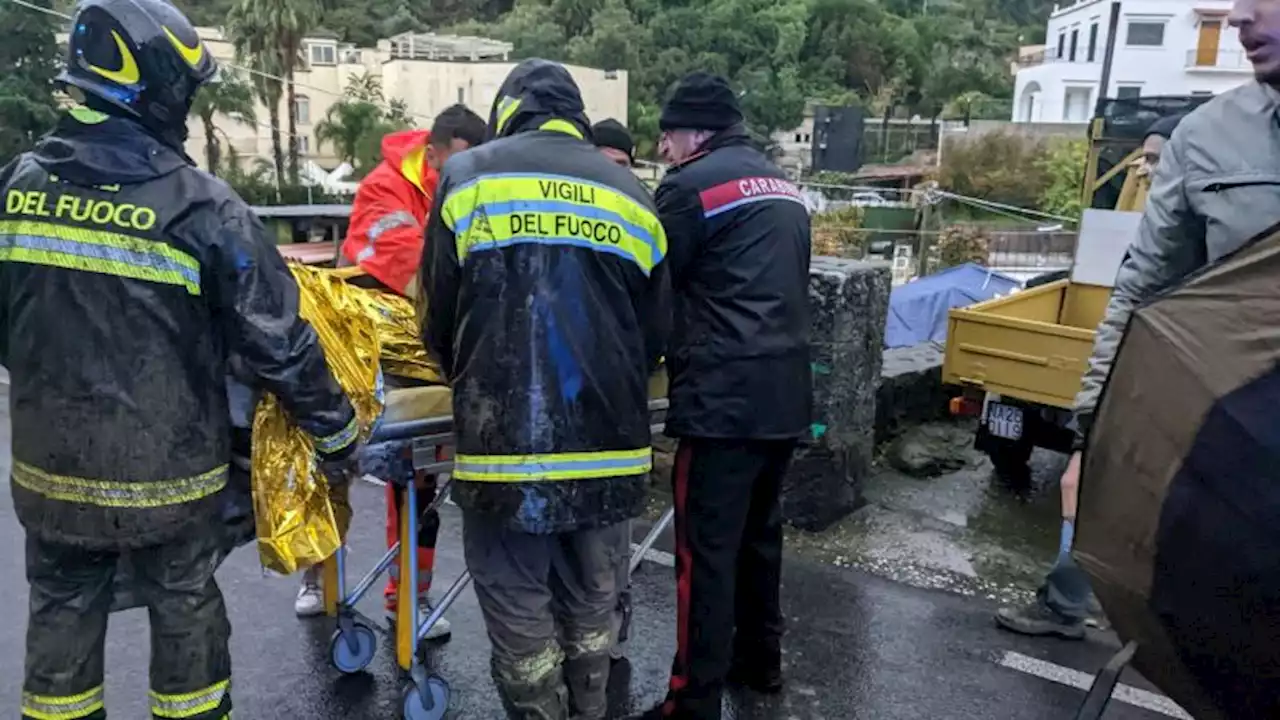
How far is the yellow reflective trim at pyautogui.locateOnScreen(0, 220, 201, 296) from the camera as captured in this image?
2.36 metres

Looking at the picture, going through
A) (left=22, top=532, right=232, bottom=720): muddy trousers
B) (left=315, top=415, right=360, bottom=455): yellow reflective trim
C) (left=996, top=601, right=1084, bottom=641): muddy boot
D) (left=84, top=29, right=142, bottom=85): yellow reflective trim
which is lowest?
(left=996, top=601, right=1084, bottom=641): muddy boot

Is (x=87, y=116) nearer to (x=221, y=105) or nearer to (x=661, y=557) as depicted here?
(x=661, y=557)

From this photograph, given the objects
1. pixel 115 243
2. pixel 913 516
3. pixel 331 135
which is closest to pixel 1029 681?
pixel 913 516

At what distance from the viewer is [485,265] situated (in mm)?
2658

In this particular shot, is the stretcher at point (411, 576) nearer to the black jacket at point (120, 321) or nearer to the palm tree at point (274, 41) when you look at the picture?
the black jacket at point (120, 321)

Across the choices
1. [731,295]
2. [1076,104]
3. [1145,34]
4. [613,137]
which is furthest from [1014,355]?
[1076,104]

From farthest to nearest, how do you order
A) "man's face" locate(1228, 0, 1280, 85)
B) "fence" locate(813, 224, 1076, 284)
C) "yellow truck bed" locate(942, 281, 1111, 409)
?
"fence" locate(813, 224, 1076, 284) → "yellow truck bed" locate(942, 281, 1111, 409) → "man's face" locate(1228, 0, 1280, 85)

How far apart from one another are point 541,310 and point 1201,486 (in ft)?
5.17

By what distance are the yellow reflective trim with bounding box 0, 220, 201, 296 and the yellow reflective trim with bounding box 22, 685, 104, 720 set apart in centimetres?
110

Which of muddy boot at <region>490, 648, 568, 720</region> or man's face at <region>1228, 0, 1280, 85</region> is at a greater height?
man's face at <region>1228, 0, 1280, 85</region>

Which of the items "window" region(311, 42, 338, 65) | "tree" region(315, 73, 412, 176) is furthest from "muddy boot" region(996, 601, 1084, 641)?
"window" region(311, 42, 338, 65)

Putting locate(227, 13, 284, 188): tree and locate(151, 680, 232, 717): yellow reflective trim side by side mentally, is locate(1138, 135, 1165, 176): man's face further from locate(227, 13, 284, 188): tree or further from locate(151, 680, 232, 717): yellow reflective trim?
locate(227, 13, 284, 188): tree

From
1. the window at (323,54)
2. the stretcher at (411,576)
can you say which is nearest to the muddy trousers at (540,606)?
the stretcher at (411,576)

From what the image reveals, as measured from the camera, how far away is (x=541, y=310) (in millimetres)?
2668
